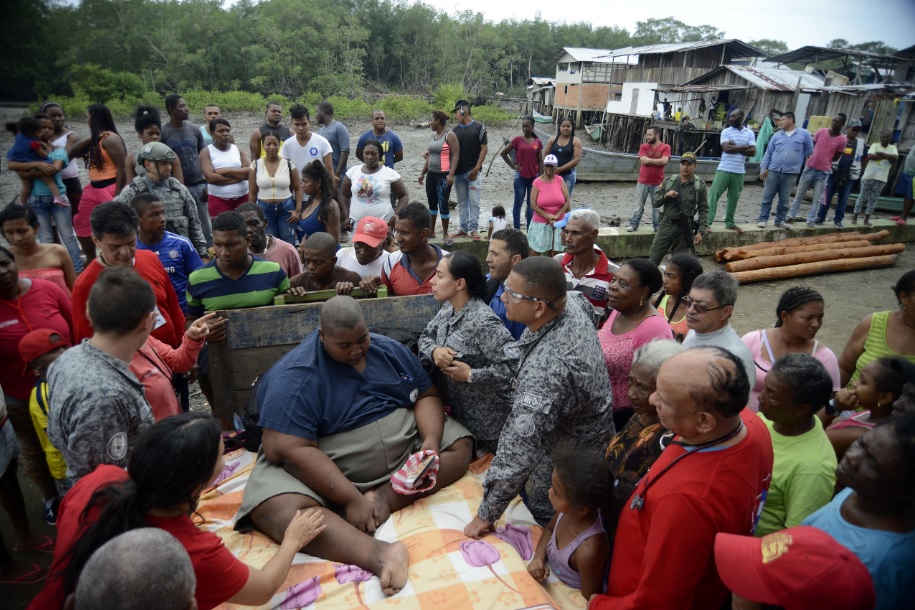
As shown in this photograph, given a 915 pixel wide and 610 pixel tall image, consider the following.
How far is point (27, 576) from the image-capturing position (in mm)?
2895

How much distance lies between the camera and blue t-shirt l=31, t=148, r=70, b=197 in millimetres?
5871

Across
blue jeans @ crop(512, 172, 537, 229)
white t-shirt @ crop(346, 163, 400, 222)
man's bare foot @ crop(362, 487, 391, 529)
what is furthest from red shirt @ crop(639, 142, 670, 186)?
man's bare foot @ crop(362, 487, 391, 529)

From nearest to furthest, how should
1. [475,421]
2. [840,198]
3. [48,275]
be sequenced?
1. [475,421]
2. [48,275]
3. [840,198]

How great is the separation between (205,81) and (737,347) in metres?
36.9

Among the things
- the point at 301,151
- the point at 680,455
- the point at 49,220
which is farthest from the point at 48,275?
the point at 680,455

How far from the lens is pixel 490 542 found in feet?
8.16

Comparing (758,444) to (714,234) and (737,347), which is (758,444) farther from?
(714,234)

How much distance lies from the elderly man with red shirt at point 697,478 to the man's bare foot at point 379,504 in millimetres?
1298

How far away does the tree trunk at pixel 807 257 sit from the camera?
333 inches

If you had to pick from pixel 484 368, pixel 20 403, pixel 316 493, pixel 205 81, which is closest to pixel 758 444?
pixel 484 368

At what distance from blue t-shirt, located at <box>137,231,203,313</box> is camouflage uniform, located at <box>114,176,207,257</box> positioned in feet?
3.15

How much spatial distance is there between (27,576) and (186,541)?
6.94 ft

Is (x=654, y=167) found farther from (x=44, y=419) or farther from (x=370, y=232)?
(x=44, y=419)

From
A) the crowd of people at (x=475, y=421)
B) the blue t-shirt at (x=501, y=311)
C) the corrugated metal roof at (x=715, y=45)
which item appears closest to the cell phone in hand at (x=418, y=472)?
the crowd of people at (x=475, y=421)
